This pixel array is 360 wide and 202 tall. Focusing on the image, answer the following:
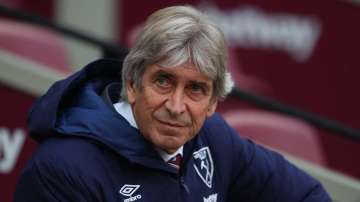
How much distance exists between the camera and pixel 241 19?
695 cm

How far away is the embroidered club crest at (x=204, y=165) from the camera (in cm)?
313

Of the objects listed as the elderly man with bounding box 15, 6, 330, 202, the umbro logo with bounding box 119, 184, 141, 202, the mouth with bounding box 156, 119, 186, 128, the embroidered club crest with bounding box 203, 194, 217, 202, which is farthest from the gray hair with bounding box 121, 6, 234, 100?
the embroidered club crest with bounding box 203, 194, 217, 202

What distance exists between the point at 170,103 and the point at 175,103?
1 cm

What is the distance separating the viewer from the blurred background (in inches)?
169

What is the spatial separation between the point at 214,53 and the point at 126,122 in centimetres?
32

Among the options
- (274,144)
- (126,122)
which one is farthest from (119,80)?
(274,144)

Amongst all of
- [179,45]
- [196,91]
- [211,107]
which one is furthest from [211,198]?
[179,45]

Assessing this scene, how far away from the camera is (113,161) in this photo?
9.51ft

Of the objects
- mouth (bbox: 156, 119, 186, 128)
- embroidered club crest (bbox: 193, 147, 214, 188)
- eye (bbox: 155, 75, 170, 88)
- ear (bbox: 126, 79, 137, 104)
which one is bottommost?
embroidered club crest (bbox: 193, 147, 214, 188)

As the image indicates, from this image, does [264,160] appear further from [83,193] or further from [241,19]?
[241,19]

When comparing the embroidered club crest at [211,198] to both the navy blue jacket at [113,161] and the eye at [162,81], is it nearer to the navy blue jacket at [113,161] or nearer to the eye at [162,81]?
the navy blue jacket at [113,161]

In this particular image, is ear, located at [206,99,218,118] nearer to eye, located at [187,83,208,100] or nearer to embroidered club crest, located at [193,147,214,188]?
eye, located at [187,83,208,100]

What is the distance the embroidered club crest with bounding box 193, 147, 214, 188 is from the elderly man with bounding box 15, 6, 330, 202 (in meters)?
0.02

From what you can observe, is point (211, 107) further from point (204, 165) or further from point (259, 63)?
point (259, 63)
